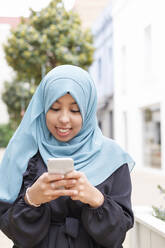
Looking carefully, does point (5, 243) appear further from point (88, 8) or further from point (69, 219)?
point (88, 8)

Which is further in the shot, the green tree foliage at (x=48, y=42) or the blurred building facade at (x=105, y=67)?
the blurred building facade at (x=105, y=67)

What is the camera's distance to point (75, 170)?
65.5 inches

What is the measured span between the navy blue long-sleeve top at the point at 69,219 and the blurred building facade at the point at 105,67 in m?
18.6

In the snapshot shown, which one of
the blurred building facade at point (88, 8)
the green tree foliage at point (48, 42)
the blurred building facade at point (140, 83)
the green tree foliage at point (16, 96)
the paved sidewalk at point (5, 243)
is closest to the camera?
the paved sidewalk at point (5, 243)

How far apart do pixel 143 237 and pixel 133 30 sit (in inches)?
548

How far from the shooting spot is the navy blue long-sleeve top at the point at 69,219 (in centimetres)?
166

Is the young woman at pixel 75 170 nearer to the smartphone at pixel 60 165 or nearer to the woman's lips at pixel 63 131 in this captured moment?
the woman's lips at pixel 63 131

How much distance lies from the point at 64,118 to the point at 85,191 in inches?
12.6

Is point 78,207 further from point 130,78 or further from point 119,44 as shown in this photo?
point 119,44

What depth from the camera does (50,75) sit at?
5.78ft

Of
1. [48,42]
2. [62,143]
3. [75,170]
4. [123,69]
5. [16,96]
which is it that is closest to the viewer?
[75,170]

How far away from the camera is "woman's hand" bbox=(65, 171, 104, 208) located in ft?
4.93

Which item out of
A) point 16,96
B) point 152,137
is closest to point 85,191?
point 152,137

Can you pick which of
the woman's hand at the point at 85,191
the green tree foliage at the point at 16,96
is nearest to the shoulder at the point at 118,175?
the woman's hand at the point at 85,191
